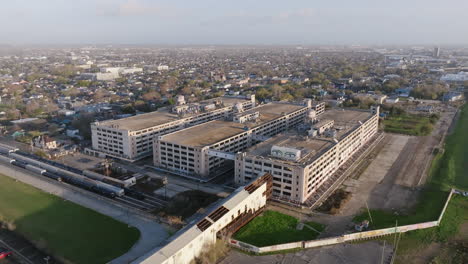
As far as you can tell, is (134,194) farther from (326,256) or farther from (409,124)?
(409,124)

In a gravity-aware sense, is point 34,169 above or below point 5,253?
above

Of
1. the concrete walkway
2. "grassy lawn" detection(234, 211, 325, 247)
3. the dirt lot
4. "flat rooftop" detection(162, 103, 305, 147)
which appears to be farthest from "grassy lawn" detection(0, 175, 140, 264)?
"flat rooftop" detection(162, 103, 305, 147)

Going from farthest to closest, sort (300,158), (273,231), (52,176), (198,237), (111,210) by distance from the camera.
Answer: (52,176) → (300,158) → (111,210) → (273,231) → (198,237)

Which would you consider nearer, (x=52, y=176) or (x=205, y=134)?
(x=52, y=176)

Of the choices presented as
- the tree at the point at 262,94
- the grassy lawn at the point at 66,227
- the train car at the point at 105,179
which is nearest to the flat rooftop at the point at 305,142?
the train car at the point at 105,179

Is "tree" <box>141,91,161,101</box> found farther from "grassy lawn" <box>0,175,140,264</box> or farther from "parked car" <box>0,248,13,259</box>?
"parked car" <box>0,248,13,259</box>

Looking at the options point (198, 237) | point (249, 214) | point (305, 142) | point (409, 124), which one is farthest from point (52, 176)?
point (409, 124)
